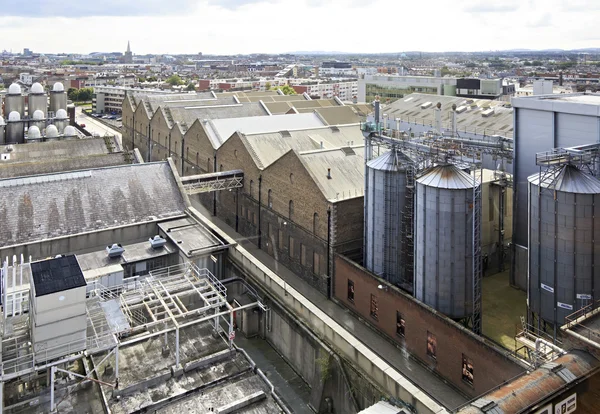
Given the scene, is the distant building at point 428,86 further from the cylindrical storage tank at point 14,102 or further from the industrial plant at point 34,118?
the cylindrical storage tank at point 14,102

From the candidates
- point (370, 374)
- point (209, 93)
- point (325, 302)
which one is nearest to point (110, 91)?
point (209, 93)

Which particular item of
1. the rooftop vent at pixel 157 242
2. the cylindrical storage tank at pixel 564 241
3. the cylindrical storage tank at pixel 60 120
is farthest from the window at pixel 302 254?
the cylindrical storage tank at pixel 60 120

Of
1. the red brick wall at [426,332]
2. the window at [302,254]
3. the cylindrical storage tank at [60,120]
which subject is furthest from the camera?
the cylindrical storage tank at [60,120]

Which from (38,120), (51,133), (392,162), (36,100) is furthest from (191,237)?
(36,100)

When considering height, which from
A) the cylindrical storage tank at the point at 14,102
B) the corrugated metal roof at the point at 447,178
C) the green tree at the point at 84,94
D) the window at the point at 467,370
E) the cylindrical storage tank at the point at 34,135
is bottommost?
the window at the point at 467,370

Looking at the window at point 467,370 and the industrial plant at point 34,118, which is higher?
the industrial plant at point 34,118

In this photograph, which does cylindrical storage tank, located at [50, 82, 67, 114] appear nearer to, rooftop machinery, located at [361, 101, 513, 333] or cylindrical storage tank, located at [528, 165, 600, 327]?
rooftop machinery, located at [361, 101, 513, 333]

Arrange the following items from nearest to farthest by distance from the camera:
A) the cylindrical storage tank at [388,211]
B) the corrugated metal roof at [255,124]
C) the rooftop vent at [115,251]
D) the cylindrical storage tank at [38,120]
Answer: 1. the cylindrical storage tank at [388,211]
2. the rooftop vent at [115,251]
3. the corrugated metal roof at [255,124]
4. the cylindrical storage tank at [38,120]
